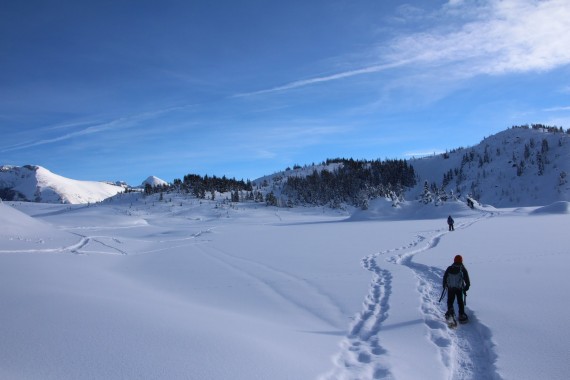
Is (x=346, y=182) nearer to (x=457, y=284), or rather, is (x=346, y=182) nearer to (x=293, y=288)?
(x=293, y=288)

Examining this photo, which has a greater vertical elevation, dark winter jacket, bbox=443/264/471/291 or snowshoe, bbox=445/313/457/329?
dark winter jacket, bbox=443/264/471/291

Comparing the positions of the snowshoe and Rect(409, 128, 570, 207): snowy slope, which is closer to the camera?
the snowshoe

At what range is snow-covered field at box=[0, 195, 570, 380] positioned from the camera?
17.2 ft

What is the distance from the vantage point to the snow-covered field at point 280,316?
5.25 metres

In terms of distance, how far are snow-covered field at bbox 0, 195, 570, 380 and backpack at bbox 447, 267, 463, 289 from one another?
0.72 metres

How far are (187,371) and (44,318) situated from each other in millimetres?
2846

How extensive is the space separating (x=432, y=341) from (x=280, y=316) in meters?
3.23

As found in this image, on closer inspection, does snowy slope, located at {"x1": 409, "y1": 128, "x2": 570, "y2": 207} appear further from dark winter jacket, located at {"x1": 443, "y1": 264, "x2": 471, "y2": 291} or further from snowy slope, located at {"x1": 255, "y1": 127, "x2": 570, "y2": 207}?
dark winter jacket, located at {"x1": 443, "y1": 264, "x2": 471, "y2": 291}

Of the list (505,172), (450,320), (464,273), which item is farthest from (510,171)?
(450,320)

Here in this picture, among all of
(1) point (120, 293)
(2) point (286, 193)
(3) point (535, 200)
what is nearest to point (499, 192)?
(3) point (535, 200)

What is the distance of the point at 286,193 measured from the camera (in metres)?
124

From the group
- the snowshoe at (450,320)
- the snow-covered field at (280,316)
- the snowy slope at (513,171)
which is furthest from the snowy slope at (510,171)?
the snowshoe at (450,320)

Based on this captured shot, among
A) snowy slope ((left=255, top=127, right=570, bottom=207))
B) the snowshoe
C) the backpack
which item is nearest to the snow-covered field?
the snowshoe

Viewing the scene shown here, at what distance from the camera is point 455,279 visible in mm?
8492
